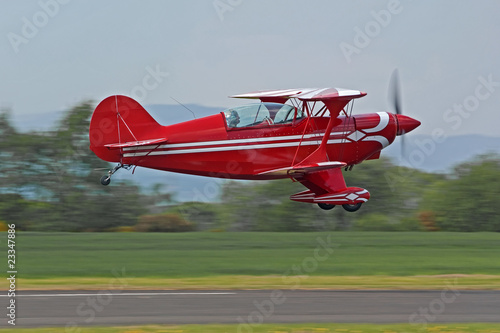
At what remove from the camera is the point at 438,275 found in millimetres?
23156

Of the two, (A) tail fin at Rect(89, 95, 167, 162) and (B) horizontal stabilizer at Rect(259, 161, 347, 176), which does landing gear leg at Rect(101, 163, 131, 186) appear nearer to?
(A) tail fin at Rect(89, 95, 167, 162)

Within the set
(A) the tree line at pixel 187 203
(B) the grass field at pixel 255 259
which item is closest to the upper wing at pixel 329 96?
(B) the grass field at pixel 255 259

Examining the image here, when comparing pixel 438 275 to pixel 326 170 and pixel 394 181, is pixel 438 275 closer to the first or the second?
pixel 326 170

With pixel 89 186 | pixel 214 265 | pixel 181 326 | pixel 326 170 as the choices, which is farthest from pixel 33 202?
pixel 181 326

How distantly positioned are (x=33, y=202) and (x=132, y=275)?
84.1ft

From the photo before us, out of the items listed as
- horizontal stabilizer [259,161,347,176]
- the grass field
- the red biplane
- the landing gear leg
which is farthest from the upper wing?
the grass field

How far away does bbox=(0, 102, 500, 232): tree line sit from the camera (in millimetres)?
45281

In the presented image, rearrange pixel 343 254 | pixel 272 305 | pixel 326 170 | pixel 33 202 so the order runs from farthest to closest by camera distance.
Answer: pixel 33 202, pixel 343 254, pixel 326 170, pixel 272 305

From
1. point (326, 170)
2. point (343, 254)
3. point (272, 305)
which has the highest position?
point (326, 170)

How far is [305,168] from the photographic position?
21.1 meters

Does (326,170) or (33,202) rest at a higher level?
(326,170)

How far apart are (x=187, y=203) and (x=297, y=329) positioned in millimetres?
32806

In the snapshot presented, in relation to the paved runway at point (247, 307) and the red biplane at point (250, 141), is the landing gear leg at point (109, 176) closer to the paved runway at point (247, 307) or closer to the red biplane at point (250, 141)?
the red biplane at point (250, 141)

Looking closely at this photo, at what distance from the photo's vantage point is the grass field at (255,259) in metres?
22.4
